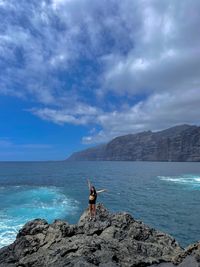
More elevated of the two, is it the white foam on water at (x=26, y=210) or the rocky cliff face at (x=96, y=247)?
the rocky cliff face at (x=96, y=247)

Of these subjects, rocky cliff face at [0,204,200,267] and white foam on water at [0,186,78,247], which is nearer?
rocky cliff face at [0,204,200,267]

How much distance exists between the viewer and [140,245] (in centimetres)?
1399

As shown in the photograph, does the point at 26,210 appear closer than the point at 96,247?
No

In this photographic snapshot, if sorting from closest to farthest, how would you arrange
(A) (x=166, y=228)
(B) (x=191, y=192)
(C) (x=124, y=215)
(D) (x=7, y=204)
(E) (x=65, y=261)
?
(E) (x=65, y=261) < (C) (x=124, y=215) < (A) (x=166, y=228) < (D) (x=7, y=204) < (B) (x=191, y=192)

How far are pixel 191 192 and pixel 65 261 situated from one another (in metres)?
50.9

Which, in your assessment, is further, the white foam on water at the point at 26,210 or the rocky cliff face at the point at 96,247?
the white foam on water at the point at 26,210

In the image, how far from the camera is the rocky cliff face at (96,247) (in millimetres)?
12117

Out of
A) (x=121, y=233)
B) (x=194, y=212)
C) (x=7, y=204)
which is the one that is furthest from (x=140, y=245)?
(x=7, y=204)

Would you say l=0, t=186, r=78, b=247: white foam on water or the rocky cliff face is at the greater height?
the rocky cliff face

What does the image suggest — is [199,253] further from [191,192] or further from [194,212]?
[191,192]

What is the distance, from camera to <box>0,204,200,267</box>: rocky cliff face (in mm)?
12117

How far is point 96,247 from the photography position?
12.9m

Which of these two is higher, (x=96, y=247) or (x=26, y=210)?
(x=96, y=247)

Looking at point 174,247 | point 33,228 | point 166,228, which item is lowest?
point 166,228
